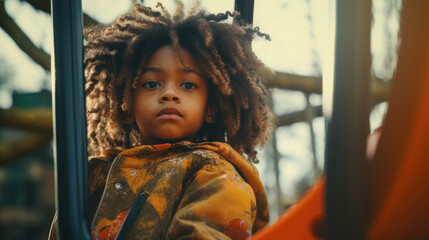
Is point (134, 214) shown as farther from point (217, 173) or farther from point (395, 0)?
point (395, 0)

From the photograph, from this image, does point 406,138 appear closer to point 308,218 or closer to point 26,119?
point 308,218

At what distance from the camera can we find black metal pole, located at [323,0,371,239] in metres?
0.26

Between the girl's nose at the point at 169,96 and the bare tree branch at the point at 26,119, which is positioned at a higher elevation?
the girl's nose at the point at 169,96

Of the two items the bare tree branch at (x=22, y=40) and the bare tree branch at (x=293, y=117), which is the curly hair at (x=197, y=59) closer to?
the bare tree branch at (x=22, y=40)

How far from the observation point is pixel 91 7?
1286mm

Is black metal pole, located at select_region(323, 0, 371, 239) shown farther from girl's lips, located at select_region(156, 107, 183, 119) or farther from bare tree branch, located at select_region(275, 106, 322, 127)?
bare tree branch, located at select_region(275, 106, 322, 127)

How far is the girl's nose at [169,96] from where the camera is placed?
729 mm

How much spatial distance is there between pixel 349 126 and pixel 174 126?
1.63ft

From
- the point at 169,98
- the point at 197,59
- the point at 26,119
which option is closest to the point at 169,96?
the point at 169,98

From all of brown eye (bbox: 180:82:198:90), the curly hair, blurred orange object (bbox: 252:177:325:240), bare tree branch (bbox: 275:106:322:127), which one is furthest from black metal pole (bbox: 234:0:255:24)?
bare tree branch (bbox: 275:106:322:127)

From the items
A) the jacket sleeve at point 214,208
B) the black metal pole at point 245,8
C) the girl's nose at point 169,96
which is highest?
the black metal pole at point 245,8

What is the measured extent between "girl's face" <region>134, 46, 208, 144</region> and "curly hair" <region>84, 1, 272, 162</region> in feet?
0.08

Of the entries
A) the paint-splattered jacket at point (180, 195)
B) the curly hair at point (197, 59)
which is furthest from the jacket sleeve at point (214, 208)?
the curly hair at point (197, 59)

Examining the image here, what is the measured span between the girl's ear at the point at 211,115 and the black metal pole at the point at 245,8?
0.53 feet
